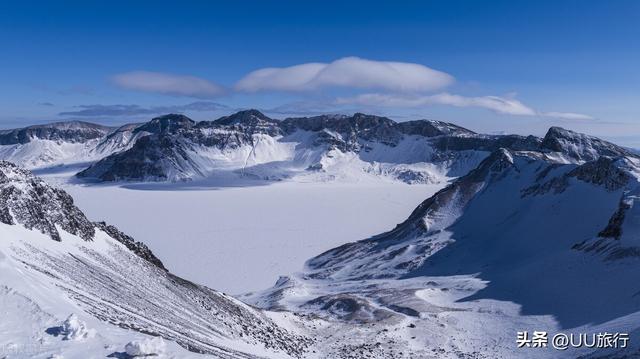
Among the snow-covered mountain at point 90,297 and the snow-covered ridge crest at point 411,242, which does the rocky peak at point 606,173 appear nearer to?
the snow-covered ridge crest at point 411,242

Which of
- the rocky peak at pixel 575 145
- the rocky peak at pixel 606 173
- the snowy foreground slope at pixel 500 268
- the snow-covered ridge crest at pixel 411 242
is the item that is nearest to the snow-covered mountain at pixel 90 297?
the snowy foreground slope at pixel 500 268

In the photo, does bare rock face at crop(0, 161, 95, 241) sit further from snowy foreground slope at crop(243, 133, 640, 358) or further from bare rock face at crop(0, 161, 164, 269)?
snowy foreground slope at crop(243, 133, 640, 358)

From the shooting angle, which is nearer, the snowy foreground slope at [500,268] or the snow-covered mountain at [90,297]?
the snow-covered mountain at [90,297]

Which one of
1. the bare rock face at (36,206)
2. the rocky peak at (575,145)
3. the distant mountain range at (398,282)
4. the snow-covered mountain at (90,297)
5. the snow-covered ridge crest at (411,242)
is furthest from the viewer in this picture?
the rocky peak at (575,145)

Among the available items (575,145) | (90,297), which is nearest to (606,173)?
(90,297)

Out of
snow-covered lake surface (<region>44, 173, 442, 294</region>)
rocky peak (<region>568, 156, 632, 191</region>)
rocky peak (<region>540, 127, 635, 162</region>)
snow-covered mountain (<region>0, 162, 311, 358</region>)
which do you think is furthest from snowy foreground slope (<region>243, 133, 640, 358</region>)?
rocky peak (<region>540, 127, 635, 162</region>)

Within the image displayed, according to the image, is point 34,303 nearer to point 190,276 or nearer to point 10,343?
point 10,343
